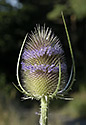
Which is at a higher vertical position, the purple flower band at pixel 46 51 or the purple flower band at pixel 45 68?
the purple flower band at pixel 46 51

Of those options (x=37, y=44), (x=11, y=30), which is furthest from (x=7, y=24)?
(x=37, y=44)

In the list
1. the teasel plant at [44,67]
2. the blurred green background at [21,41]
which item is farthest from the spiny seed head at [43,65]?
the blurred green background at [21,41]

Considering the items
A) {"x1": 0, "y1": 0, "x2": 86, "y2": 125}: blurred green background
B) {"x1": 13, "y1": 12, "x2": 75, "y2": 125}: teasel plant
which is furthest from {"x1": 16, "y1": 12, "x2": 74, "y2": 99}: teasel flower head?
{"x1": 0, "y1": 0, "x2": 86, "y2": 125}: blurred green background

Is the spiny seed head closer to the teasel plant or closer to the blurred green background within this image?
the teasel plant

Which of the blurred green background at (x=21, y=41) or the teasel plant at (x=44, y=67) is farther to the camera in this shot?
the blurred green background at (x=21, y=41)

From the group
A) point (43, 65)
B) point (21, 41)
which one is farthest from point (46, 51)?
point (21, 41)

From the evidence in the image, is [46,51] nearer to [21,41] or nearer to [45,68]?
[45,68]

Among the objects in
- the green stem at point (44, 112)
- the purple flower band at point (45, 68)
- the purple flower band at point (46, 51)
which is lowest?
the green stem at point (44, 112)

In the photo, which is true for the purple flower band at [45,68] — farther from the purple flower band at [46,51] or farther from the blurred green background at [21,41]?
the blurred green background at [21,41]

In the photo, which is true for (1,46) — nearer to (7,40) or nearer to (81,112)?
(7,40)
